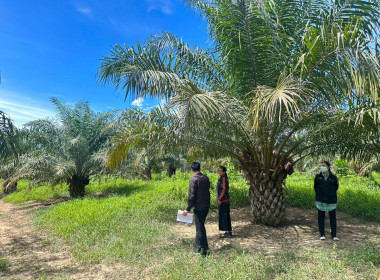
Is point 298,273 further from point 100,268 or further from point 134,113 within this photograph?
point 134,113

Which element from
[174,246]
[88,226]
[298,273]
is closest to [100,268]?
[174,246]

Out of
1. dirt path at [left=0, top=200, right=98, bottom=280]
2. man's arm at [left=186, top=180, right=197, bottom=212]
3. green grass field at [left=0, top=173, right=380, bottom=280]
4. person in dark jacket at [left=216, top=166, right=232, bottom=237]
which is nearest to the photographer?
green grass field at [left=0, top=173, right=380, bottom=280]

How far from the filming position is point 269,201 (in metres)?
6.64

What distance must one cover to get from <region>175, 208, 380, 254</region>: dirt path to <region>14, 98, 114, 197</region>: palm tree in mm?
5852

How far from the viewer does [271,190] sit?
6.67 meters

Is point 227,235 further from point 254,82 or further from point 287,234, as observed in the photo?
point 254,82

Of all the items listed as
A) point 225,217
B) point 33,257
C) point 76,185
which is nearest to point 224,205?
point 225,217

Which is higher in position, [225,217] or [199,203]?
[199,203]

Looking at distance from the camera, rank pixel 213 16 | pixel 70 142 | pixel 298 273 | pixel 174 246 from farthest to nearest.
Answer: pixel 70 142 → pixel 213 16 → pixel 174 246 → pixel 298 273

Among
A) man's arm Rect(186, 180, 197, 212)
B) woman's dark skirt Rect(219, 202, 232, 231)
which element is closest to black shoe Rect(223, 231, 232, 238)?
woman's dark skirt Rect(219, 202, 232, 231)

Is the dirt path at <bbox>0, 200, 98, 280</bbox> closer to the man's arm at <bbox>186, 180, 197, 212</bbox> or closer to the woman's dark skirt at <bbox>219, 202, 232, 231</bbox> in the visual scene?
the man's arm at <bbox>186, 180, 197, 212</bbox>

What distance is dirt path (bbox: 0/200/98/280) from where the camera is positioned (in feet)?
13.7

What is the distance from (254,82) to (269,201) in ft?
9.08

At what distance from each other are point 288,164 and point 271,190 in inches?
28.5
